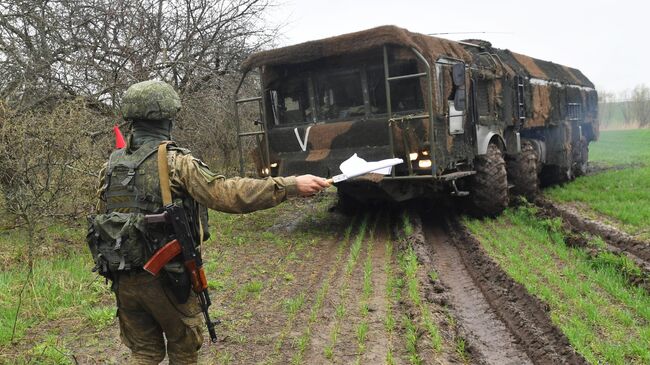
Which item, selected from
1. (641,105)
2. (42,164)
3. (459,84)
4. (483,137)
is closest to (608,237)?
(483,137)

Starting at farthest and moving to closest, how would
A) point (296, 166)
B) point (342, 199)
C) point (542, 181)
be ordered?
1. point (542, 181)
2. point (342, 199)
3. point (296, 166)

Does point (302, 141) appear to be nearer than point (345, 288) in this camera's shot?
No

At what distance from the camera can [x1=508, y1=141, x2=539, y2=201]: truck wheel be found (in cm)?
1079

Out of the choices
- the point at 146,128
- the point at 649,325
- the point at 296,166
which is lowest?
the point at 649,325

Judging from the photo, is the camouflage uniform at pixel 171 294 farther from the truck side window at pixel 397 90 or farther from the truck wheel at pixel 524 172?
the truck wheel at pixel 524 172

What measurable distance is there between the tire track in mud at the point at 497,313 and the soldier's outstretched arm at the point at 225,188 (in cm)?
209

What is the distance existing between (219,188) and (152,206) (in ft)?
1.17

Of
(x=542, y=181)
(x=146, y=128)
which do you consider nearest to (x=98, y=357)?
(x=146, y=128)

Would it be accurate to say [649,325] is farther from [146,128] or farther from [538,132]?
[538,132]

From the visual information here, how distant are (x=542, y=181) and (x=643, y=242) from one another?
6.91 metres

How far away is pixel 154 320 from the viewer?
3.21 meters

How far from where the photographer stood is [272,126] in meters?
9.02

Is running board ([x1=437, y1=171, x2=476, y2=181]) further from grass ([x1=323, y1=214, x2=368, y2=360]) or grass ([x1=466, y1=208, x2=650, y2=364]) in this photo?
grass ([x1=323, y1=214, x2=368, y2=360])

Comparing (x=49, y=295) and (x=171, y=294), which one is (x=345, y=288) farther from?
(x=171, y=294)
